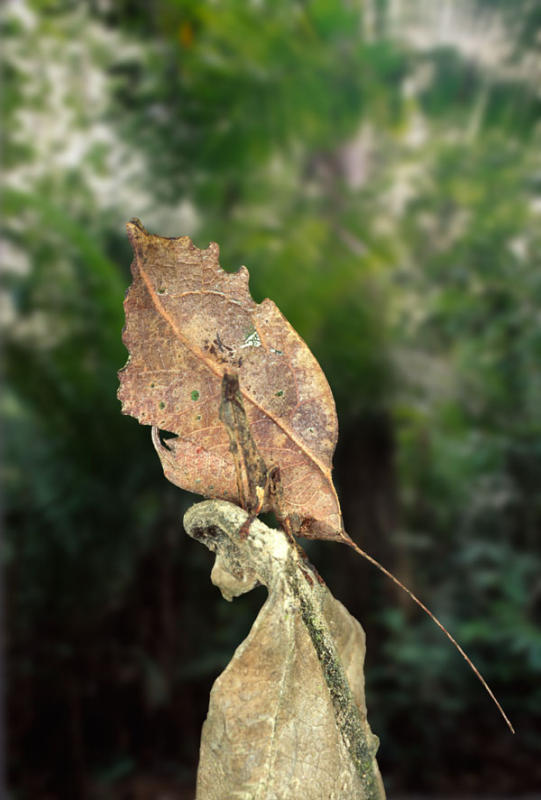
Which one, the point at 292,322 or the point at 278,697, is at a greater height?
the point at 278,697

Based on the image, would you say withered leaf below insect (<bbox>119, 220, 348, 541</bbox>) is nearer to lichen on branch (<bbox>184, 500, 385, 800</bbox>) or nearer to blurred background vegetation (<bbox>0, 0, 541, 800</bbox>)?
lichen on branch (<bbox>184, 500, 385, 800</bbox>)

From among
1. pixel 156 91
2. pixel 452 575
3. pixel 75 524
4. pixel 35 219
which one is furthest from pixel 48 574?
pixel 156 91


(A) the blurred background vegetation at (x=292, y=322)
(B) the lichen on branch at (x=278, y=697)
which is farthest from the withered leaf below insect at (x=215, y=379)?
(A) the blurred background vegetation at (x=292, y=322)

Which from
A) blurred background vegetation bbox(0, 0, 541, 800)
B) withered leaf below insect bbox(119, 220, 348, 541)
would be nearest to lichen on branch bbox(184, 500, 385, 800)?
withered leaf below insect bbox(119, 220, 348, 541)

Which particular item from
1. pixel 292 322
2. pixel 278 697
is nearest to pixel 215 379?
pixel 278 697

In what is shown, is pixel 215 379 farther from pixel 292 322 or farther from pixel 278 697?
pixel 292 322

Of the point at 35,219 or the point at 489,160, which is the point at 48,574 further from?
the point at 489,160

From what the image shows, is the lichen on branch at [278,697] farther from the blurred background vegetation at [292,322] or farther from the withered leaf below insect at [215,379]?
the blurred background vegetation at [292,322]
